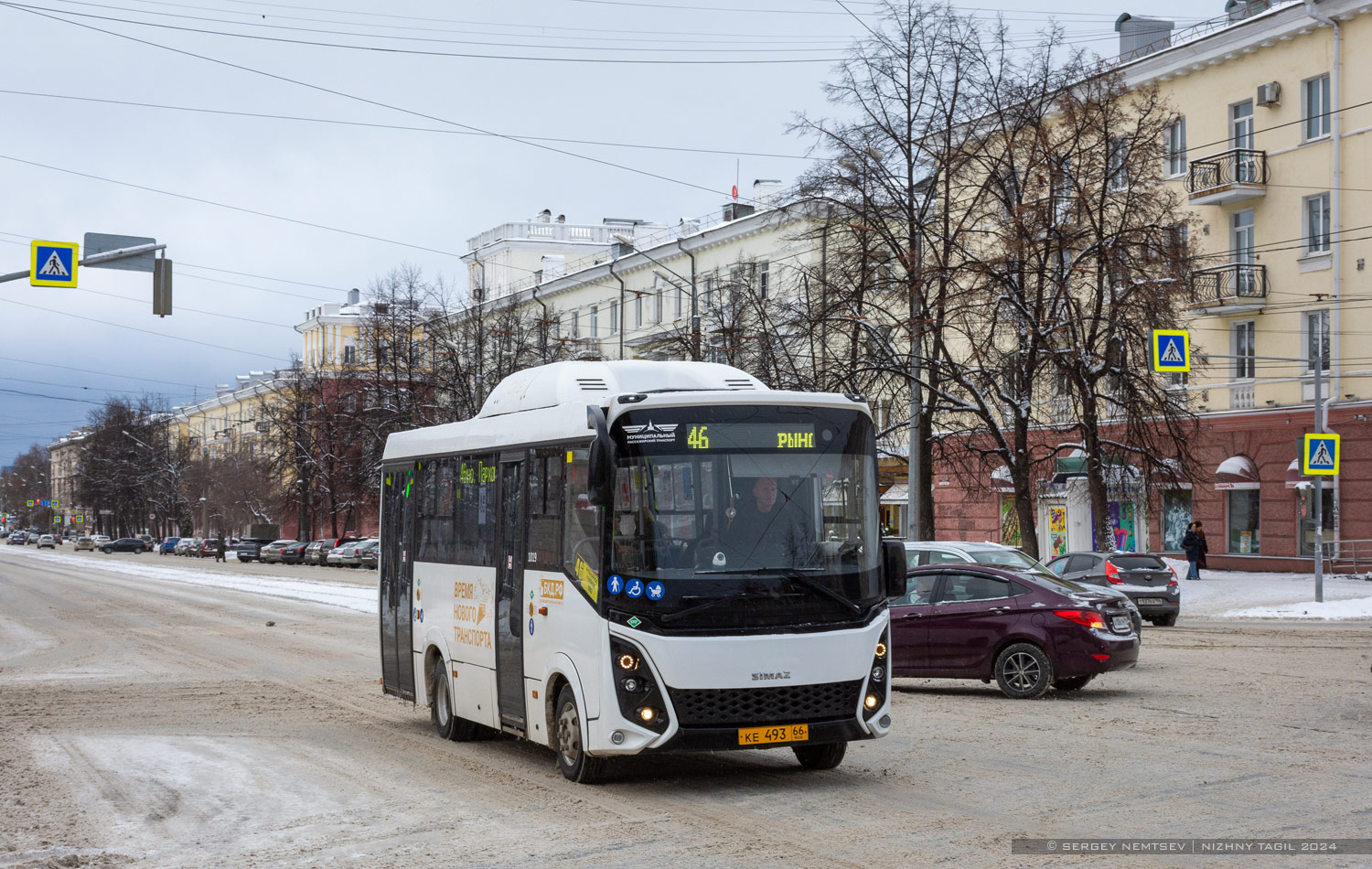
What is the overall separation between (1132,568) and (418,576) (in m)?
17.4

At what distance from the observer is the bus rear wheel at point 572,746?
10.5 metres

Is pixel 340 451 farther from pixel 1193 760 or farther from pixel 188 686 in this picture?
pixel 1193 760

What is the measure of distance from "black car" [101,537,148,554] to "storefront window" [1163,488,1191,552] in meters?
88.5

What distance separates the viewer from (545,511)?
36.9 feet

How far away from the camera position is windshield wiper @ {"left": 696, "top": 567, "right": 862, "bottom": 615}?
10.2 m

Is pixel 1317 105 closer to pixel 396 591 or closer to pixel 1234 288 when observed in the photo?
pixel 1234 288

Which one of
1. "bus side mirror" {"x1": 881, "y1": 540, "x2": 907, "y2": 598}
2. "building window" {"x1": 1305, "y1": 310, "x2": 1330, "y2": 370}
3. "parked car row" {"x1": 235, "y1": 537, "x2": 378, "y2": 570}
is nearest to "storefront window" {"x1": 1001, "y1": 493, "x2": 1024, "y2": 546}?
"building window" {"x1": 1305, "y1": 310, "x2": 1330, "y2": 370}

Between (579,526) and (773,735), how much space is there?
1.98 metres

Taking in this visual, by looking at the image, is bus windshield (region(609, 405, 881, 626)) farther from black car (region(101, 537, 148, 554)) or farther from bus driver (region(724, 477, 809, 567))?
black car (region(101, 537, 148, 554))

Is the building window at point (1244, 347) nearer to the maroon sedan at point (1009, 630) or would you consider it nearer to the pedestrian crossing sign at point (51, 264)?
the maroon sedan at point (1009, 630)

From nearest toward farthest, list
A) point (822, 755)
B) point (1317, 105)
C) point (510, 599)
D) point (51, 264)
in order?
point (822, 755), point (510, 599), point (51, 264), point (1317, 105)

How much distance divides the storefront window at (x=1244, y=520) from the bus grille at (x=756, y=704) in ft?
111

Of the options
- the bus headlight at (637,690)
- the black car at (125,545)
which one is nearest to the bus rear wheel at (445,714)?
the bus headlight at (637,690)

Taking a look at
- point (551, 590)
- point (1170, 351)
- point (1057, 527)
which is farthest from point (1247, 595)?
point (551, 590)
